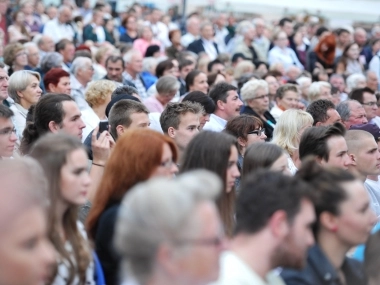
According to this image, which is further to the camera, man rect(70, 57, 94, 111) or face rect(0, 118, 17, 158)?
man rect(70, 57, 94, 111)

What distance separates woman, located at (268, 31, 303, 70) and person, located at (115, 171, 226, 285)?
14.0 meters

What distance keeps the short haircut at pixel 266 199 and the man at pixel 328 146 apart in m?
2.43

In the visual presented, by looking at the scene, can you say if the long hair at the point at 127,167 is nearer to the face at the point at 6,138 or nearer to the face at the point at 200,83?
the face at the point at 6,138

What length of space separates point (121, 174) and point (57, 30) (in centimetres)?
1210

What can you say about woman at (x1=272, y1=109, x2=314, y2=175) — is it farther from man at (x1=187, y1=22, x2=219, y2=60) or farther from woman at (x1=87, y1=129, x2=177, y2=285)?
man at (x1=187, y1=22, x2=219, y2=60)

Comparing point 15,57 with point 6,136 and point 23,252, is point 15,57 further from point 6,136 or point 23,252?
point 23,252

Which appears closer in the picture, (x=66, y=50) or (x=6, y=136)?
(x=6, y=136)

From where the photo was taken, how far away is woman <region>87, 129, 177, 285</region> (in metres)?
4.10

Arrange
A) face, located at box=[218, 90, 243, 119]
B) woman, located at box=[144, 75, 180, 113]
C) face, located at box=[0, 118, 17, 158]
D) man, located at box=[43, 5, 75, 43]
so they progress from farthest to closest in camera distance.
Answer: man, located at box=[43, 5, 75, 43]
woman, located at box=[144, 75, 180, 113]
face, located at box=[218, 90, 243, 119]
face, located at box=[0, 118, 17, 158]

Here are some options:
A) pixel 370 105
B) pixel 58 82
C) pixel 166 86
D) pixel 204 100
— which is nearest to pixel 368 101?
pixel 370 105

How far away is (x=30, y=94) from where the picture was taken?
8.17 m

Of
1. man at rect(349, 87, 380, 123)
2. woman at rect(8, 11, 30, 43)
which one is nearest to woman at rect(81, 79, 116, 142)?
man at rect(349, 87, 380, 123)

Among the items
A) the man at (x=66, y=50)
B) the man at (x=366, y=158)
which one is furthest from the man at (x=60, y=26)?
the man at (x=366, y=158)

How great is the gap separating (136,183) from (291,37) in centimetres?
1455
